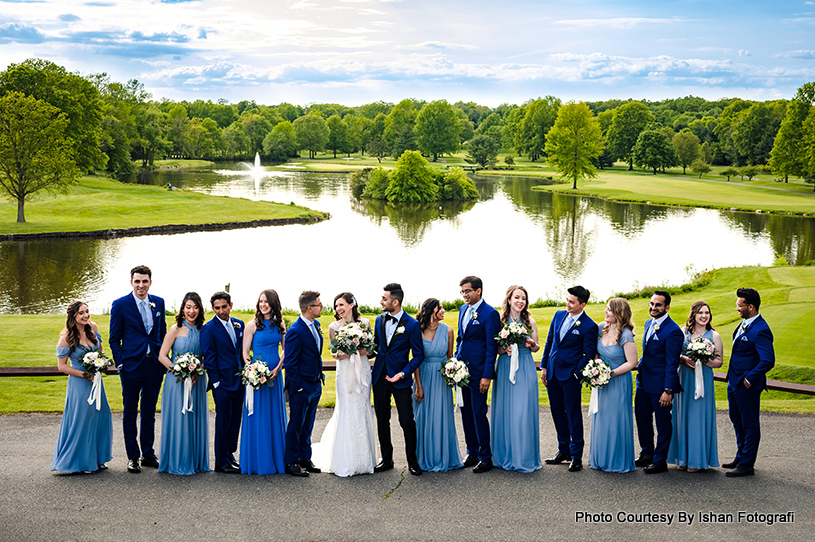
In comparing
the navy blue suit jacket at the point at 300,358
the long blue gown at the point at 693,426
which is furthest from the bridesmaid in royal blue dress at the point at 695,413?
the navy blue suit jacket at the point at 300,358

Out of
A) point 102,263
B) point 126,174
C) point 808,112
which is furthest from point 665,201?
point 126,174

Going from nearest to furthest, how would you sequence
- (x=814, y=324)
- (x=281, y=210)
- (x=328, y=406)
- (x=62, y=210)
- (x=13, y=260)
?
(x=328, y=406) < (x=814, y=324) < (x=13, y=260) < (x=62, y=210) < (x=281, y=210)

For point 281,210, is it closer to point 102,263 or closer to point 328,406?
point 102,263

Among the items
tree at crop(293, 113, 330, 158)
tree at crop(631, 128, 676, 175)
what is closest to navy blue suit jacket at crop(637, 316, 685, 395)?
tree at crop(631, 128, 676, 175)

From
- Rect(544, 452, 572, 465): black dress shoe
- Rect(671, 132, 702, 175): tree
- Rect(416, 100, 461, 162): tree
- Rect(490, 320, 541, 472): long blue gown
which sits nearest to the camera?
Rect(490, 320, 541, 472): long blue gown

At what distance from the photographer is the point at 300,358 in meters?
8.22

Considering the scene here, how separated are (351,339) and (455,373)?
1.35m

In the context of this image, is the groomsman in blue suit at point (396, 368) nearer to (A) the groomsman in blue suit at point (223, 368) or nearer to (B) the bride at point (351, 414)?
(B) the bride at point (351, 414)

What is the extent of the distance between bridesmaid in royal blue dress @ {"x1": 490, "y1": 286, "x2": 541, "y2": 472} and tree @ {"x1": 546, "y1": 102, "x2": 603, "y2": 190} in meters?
77.5

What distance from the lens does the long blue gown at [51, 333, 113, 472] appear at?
7875mm

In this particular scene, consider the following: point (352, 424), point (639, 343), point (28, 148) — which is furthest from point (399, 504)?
point (28, 148)

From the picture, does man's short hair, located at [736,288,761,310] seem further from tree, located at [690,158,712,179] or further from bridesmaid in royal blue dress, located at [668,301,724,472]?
tree, located at [690,158,712,179]

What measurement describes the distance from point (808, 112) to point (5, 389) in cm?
9042

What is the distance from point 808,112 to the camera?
79.4m
